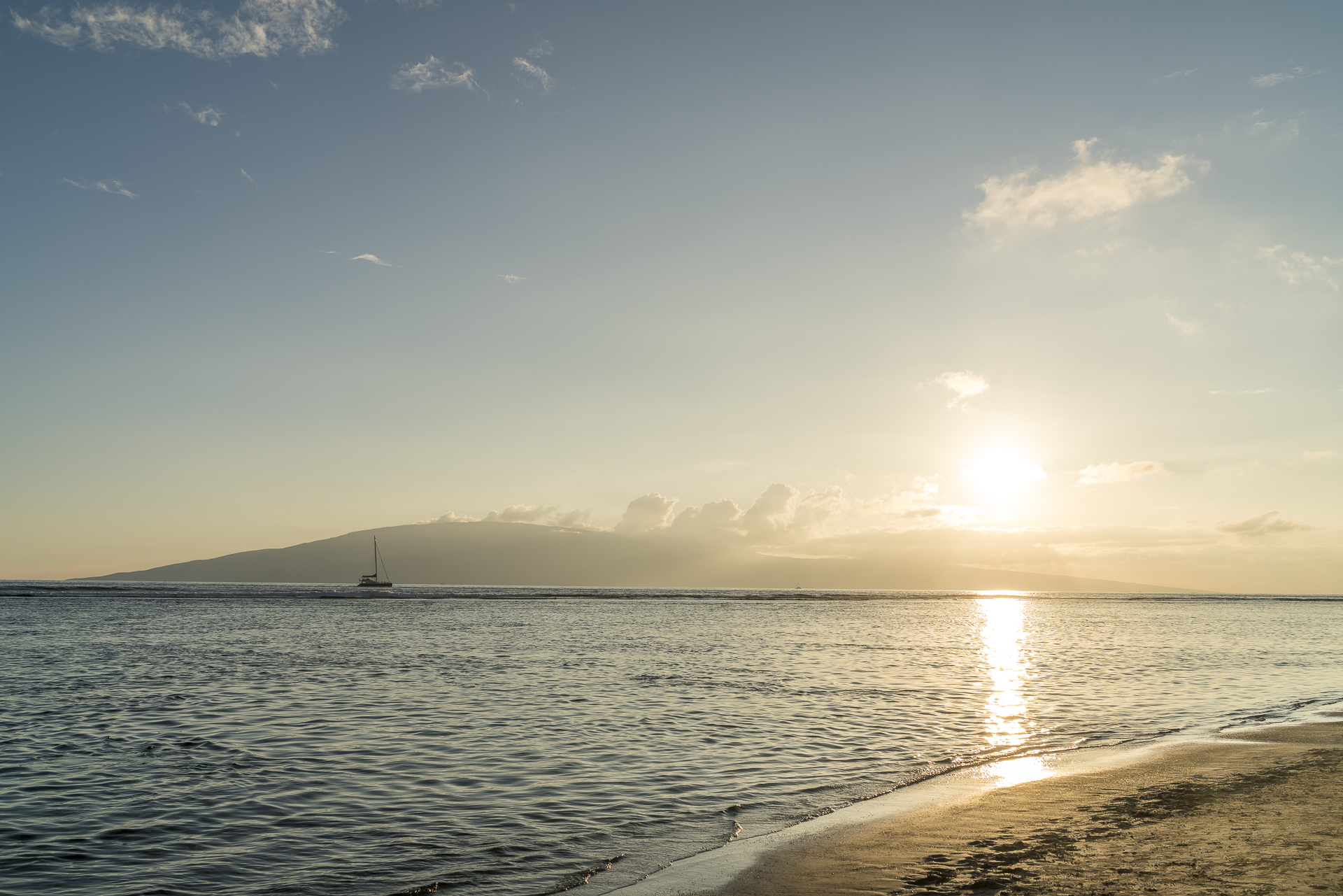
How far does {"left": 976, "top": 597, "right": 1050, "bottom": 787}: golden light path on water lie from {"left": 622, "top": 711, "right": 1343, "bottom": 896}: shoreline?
466 millimetres

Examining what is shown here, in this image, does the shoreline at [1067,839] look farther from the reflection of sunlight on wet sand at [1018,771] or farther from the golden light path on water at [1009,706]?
the golden light path on water at [1009,706]

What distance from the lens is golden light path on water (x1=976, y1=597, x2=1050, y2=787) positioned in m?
17.8

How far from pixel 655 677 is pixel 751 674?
4.73 meters

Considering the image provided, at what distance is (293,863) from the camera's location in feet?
39.1

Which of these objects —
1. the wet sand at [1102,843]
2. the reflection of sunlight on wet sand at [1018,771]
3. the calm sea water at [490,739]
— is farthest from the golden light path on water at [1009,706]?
the wet sand at [1102,843]

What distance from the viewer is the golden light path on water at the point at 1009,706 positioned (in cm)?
1781

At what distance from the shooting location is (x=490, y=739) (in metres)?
21.1

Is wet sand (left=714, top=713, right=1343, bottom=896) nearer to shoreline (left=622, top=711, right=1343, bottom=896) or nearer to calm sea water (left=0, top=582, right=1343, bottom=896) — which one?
shoreline (left=622, top=711, right=1343, bottom=896)

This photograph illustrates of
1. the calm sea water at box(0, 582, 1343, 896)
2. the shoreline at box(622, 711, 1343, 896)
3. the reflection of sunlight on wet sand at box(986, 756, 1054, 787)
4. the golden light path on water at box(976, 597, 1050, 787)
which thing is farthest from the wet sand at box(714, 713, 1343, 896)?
the calm sea water at box(0, 582, 1343, 896)

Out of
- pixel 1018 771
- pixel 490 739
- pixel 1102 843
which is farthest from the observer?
pixel 490 739

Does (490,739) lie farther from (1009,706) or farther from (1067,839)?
(1009,706)

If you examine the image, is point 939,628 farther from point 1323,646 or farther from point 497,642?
point 497,642

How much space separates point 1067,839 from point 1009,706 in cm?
Answer: 1799

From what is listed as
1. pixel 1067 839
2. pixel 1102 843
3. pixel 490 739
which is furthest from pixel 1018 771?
pixel 490 739
